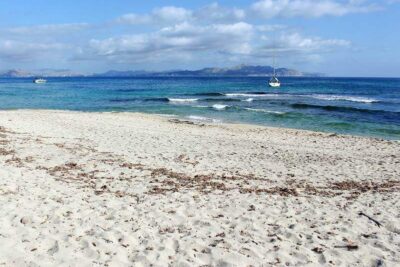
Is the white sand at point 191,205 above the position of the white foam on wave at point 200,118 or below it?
above

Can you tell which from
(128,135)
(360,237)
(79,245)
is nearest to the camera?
(79,245)

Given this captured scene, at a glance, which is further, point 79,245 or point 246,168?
point 246,168

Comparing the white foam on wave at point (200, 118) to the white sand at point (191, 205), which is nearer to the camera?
the white sand at point (191, 205)

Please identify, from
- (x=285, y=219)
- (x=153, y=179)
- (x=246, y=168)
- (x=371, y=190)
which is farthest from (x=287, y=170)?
(x=285, y=219)

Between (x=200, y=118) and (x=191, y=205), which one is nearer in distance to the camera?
(x=191, y=205)

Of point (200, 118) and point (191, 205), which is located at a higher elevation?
point (191, 205)

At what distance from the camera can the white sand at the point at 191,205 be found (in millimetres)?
6289

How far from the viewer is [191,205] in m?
8.75

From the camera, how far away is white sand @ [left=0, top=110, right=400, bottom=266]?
6289mm

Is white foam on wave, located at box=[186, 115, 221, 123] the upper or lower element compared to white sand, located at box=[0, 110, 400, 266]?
lower

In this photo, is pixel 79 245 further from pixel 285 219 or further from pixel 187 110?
pixel 187 110

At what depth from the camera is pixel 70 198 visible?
350 inches

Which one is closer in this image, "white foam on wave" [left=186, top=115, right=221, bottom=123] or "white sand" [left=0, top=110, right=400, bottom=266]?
"white sand" [left=0, top=110, right=400, bottom=266]

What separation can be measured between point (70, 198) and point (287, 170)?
6.93 m
